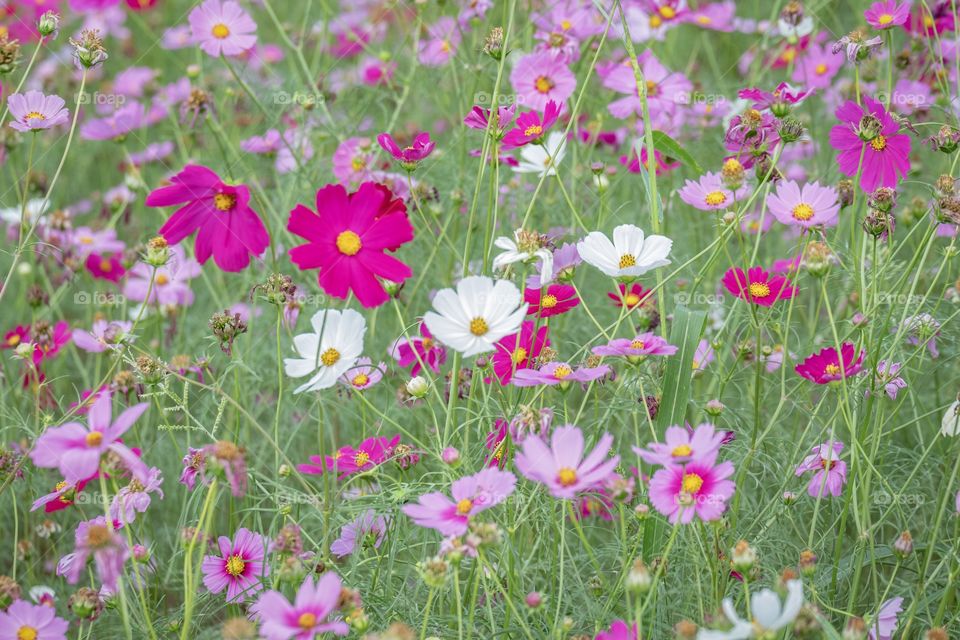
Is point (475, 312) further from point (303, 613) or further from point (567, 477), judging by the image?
point (303, 613)

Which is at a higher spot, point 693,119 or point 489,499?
point 489,499

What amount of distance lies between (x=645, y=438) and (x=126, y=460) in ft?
2.29

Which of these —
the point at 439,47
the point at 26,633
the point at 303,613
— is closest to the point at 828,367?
the point at 303,613

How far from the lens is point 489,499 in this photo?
0.81 m

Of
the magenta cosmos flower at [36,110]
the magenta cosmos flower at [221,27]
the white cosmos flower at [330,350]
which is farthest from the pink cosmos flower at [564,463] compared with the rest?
the magenta cosmos flower at [221,27]

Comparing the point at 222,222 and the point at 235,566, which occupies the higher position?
the point at 222,222

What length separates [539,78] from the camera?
1510mm

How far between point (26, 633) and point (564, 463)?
1.71ft

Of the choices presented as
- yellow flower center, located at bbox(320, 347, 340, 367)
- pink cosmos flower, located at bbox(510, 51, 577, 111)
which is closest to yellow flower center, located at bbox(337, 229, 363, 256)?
yellow flower center, located at bbox(320, 347, 340, 367)

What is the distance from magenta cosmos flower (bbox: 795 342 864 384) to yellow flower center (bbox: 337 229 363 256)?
48cm

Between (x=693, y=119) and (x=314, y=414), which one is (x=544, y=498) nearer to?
(x=314, y=414)

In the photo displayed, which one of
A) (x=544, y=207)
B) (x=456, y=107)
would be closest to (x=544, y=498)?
(x=544, y=207)

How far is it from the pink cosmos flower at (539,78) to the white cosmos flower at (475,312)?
2.21 feet

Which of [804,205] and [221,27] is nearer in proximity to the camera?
[804,205]
